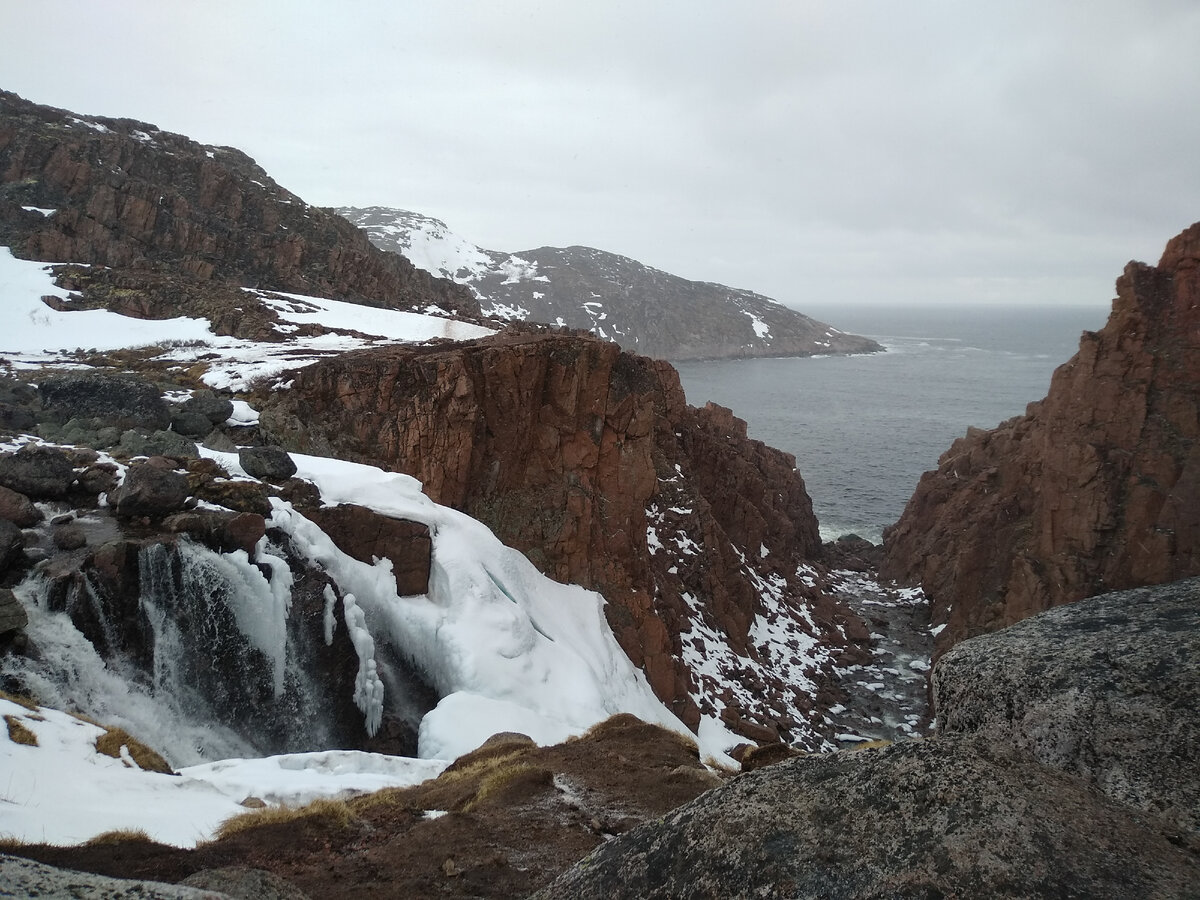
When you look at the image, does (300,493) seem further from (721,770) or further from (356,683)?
(721,770)

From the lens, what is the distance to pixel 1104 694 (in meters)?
4.83

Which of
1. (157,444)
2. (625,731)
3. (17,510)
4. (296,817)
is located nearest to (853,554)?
(625,731)

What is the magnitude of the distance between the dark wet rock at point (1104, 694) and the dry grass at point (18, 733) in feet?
34.1

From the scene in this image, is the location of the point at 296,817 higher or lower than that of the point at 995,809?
lower

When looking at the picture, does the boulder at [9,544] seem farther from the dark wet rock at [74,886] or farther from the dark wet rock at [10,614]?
the dark wet rock at [74,886]

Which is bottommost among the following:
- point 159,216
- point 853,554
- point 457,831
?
point 853,554

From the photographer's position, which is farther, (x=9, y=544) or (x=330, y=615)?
(x=330, y=615)

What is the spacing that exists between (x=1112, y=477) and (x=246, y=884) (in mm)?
37704

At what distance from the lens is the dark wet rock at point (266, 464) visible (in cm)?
1606

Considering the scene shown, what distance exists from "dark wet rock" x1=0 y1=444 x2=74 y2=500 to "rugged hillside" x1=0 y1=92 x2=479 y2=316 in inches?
965

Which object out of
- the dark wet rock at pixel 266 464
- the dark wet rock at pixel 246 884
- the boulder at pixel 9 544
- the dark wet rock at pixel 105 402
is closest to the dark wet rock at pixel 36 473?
the boulder at pixel 9 544

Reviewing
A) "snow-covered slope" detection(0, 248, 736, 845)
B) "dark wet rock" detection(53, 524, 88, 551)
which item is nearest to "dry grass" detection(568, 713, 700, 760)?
"snow-covered slope" detection(0, 248, 736, 845)

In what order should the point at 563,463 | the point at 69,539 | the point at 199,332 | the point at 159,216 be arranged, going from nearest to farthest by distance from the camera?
1. the point at 69,539
2. the point at 563,463
3. the point at 199,332
4. the point at 159,216

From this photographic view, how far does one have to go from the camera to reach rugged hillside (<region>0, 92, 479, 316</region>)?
3819cm
